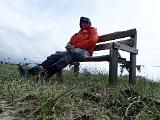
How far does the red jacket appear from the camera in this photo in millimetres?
7629

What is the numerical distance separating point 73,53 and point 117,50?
1013mm

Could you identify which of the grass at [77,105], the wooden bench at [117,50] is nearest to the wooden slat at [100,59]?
the wooden bench at [117,50]

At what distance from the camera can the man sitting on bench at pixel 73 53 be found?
6.93 meters

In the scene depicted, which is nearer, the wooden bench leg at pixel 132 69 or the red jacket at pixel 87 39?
the wooden bench leg at pixel 132 69

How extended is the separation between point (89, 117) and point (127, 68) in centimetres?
444

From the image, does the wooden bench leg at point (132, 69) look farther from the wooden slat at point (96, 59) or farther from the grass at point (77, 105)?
the grass at point (77, 105)

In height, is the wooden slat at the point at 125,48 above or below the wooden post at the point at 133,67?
above

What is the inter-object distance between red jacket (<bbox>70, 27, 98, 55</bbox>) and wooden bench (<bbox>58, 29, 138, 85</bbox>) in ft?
0.77

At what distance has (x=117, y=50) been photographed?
268 inches

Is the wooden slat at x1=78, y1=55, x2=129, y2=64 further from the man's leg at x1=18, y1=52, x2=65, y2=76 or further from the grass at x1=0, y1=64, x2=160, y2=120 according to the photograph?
the grass at x1=0, y1=64, x2=160, y2=120

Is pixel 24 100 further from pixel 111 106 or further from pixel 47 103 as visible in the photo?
pixel 111 106

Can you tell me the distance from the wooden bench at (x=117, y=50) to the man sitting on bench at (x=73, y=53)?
0.72 feet

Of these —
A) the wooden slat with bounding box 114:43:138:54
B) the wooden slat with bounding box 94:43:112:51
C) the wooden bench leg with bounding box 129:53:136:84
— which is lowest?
the wooden bench leg with bounding box 129:53:136:84

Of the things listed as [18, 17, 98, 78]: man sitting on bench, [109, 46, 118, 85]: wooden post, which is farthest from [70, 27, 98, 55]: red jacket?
[109, 46, 118, 85]: wooden post
